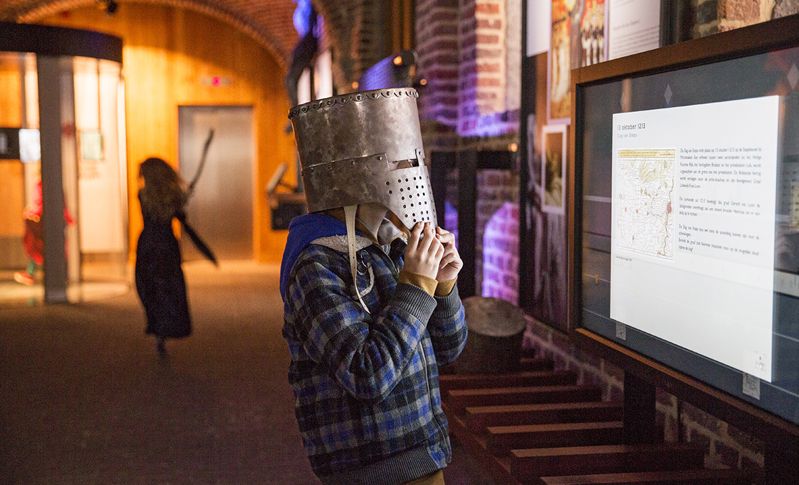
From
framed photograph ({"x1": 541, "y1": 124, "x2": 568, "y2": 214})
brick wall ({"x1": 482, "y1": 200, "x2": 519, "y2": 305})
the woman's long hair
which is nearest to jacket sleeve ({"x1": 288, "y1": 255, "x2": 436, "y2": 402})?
framed photograph ({"x1": 541, "y1": 124, "x2": 568, "y2": 214})

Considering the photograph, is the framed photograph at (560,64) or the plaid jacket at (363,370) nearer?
the plaid jacket at (363,370)

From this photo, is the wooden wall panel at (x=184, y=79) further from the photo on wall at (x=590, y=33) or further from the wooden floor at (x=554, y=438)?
the wooden floor at (x=554, y=438)

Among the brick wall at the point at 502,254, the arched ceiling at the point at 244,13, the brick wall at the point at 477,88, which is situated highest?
the arched ceiling at the point at 244,13

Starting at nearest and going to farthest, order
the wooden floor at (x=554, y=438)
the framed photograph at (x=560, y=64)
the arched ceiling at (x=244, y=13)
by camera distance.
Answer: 1. the wooden floor at (x=554, y=438)
2. the framed photograph at (x=560, y=64)
3. the arched ceiling at (x=244, y=13)

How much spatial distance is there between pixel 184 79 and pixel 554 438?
11417 millimetres

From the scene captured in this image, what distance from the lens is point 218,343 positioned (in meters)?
7.23

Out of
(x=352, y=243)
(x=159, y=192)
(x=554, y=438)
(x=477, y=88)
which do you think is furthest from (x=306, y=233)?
(x=159, y=192)

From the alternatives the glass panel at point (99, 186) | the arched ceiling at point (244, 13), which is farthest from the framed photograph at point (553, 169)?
the arched ceiling at point (244, 13)

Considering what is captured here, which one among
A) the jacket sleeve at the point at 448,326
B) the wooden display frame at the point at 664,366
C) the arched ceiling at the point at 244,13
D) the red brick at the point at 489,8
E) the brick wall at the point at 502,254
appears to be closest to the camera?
the wooden display frame at the point at 664,366

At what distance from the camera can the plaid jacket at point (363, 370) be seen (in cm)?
197

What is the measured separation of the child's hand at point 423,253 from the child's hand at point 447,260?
0.04m

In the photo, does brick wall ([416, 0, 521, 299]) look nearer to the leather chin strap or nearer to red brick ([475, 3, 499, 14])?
red brick ([475, 3, 499, 14])

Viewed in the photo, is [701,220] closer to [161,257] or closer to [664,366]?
[664,366]

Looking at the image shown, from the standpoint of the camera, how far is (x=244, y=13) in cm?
1303
